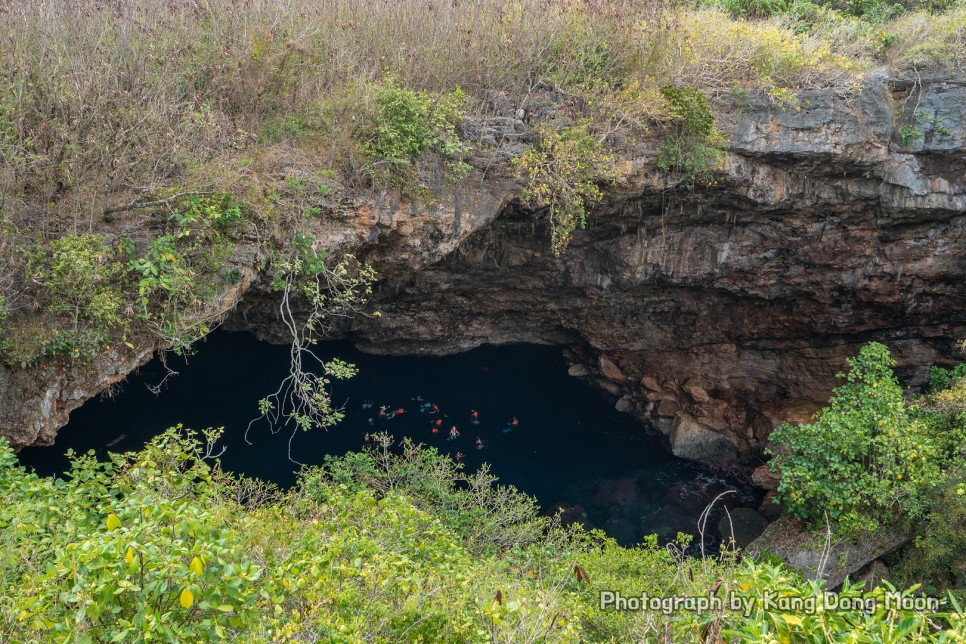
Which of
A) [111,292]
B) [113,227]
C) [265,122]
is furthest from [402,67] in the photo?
[111,292]

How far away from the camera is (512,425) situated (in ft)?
54.5

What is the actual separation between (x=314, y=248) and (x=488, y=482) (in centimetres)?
545

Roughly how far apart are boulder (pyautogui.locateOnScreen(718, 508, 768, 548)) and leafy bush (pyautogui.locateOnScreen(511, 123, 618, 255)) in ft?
28.1

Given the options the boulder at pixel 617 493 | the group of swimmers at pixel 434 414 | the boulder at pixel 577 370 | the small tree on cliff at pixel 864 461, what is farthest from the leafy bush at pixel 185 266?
the boulder at pixel 577 370

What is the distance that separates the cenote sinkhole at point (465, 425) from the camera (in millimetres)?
13922

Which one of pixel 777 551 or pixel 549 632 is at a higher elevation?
pixel 549 632

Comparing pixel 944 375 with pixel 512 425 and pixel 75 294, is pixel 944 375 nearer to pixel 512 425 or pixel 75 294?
pixel 512 425

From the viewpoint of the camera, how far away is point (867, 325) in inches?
566

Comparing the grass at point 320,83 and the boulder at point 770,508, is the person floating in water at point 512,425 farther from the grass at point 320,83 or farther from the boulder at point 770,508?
the grass at point 320,83

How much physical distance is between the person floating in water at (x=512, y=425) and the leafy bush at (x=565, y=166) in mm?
7529

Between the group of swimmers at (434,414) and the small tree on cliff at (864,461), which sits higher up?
the small tree on cliff at (864,461)

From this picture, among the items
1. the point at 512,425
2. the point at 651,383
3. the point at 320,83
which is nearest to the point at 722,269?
the point at 651,383

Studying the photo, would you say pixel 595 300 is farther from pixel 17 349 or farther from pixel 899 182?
pixel 17 349

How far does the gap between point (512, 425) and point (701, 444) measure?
524 cm
